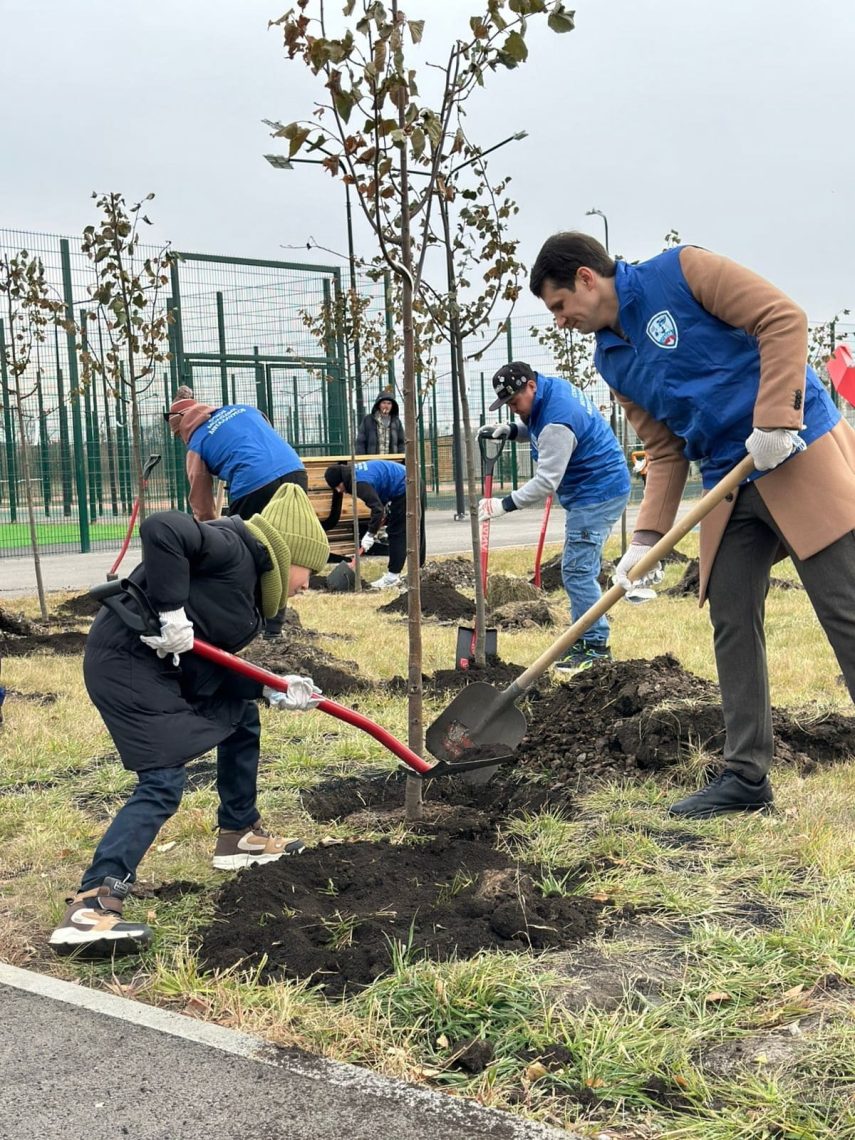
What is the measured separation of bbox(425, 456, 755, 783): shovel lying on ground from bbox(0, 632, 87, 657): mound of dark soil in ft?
14.9

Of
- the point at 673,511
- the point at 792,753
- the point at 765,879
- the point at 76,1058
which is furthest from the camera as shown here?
the point at 792,753

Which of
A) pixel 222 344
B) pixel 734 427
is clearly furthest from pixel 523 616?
pixel 222 344

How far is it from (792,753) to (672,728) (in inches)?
19.7

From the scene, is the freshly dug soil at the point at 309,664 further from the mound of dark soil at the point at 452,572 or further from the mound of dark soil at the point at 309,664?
the mound of dark soil at the point at 452,572

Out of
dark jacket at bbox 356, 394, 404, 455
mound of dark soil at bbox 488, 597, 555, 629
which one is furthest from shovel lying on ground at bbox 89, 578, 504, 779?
dark jacket at bbox 356, 394, 404, 455

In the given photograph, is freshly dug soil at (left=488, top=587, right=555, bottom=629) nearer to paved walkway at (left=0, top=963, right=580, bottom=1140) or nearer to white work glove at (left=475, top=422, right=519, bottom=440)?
white work glove at (left=475, top=422, right=519, bottom=440)

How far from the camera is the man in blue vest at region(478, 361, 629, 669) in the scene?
6871 mm

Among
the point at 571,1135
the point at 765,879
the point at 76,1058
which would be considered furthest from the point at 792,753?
the point at 76,1058

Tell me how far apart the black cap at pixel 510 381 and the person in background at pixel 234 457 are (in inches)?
55.8

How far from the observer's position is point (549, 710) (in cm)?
545

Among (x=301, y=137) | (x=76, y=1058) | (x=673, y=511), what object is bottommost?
(x=76, y=1058)

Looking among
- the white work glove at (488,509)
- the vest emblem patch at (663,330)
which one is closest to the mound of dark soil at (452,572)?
the white work glove at (488,509)

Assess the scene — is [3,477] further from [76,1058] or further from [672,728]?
[76,1058]

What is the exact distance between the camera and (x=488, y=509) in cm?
730
